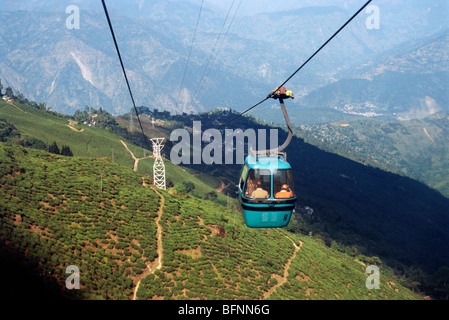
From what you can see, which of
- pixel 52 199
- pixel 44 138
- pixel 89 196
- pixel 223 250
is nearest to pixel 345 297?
pixel 223 250

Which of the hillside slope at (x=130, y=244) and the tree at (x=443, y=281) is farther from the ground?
the hillside slope at (x=130, y=244)

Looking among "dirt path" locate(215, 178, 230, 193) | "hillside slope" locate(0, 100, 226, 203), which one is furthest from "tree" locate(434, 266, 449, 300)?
"dirt path" locate(215, 178, 230, 193)

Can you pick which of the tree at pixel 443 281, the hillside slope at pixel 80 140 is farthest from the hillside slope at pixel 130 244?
the tree at pixel 443 281

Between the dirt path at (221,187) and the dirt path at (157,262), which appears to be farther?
the dirt path at (221,187)

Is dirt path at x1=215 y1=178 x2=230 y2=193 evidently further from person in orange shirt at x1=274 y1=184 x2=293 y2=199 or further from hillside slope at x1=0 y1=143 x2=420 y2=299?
person in orange shirt at x1=274 y1=184 x2=293 y2=199

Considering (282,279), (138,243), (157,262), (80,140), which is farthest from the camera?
(80,140)

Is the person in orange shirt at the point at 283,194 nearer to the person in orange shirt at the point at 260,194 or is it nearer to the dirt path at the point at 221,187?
the person in orange shirt at the point at 260,194

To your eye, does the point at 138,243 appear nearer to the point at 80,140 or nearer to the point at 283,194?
the point at 283,194

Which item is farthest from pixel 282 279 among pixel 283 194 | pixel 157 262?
pixel 283 194
